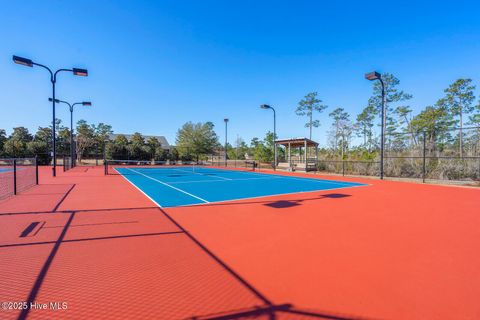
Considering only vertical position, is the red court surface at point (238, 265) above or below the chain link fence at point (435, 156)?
below

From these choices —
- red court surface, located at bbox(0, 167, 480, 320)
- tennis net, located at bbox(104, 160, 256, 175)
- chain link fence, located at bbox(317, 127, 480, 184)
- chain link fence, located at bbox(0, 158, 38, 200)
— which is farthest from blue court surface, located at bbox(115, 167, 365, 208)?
tennis net, located at bbox(104, 160, 256, 175)

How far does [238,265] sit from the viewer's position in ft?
12.1

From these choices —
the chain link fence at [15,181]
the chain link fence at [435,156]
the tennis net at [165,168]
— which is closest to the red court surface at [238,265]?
the chain link fence at [15,181]

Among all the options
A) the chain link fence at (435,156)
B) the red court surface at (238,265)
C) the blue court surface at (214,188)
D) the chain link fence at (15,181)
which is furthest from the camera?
the chain link fence at (435,156)

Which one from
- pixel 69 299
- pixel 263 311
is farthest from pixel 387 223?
pixel 69 299

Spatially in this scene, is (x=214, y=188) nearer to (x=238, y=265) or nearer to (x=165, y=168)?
(x=238, y=265)

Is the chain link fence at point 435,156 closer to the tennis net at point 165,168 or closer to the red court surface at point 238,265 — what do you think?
the red court surface at point 238,265

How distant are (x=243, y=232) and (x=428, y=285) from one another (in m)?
3.21

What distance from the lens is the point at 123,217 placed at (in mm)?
6363

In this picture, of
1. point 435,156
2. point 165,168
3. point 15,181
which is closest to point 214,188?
point 15,181

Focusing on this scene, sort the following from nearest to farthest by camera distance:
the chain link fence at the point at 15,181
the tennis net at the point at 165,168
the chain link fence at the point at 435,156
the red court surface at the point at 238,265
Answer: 1. the red court surface at the point at 238,265
2. the chain link fence at the point at 15,181
3. the chain link fence at the point at 435,156
4. the tennis net at the point at 165,168

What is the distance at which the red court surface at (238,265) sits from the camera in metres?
2.65

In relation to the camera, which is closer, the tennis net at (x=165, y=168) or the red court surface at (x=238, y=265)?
the red court surface at (x=238, y=265)

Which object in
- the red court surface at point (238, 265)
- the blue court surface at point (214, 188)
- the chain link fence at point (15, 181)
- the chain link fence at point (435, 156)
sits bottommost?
the red court surface at point (238, 265)
